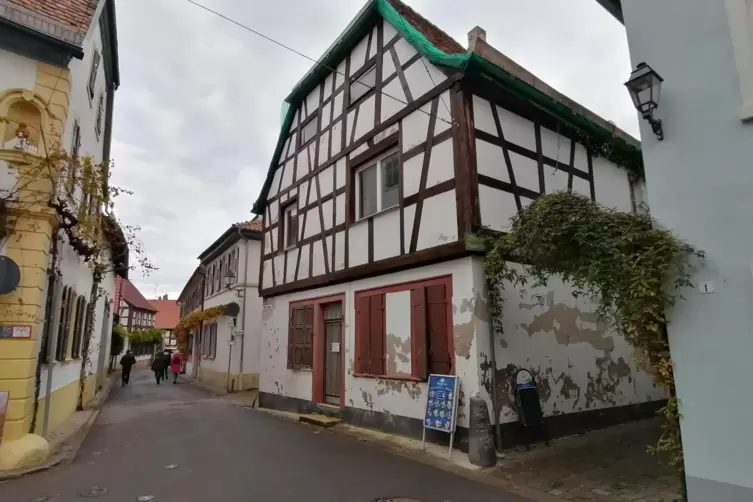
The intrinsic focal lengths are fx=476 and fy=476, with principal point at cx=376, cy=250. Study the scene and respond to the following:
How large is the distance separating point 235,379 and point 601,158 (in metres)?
14.8

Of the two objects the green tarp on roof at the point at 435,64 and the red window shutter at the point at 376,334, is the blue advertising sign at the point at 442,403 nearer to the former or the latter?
the red window shutter at the point at 376,334

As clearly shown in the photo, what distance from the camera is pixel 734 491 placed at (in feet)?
13.3

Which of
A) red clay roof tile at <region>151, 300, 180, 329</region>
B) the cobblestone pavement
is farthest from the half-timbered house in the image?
red clay roof tile at <region>151, 300, 180, 329</region>

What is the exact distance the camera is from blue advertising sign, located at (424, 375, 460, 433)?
7.00 metres

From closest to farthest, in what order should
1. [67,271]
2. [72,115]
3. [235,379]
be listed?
[72,115]
[67,271]
[235,379]

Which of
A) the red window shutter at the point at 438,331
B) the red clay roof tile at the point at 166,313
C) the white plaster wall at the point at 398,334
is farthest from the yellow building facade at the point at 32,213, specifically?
the red clay roof tile at the point at 166,313

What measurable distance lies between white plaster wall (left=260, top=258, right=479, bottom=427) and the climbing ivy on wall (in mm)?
1696

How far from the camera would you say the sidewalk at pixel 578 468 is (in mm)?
5270

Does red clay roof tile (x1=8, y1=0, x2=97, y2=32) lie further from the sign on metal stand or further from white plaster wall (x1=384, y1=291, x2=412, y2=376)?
the sign on metal stand

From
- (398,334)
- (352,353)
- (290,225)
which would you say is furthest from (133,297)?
(398,334)

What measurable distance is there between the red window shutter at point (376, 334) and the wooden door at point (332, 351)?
4.83 feet

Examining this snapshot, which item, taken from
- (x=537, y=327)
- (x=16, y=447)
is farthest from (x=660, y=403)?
(x=16, y=447)

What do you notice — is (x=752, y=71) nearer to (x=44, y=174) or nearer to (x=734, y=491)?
(x=734, y=491)

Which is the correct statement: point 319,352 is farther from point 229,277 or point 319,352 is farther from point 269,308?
point 229,277
